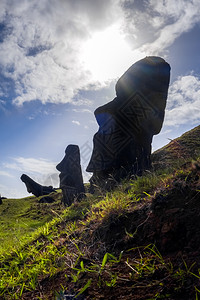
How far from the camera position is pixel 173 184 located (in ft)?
10.1

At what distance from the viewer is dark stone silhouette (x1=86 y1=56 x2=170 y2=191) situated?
12.1m

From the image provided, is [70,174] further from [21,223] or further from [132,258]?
[132,258]

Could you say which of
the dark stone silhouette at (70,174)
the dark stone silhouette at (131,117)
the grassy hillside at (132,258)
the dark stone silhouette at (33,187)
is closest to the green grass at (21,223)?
the grassy hillside at (132,258)

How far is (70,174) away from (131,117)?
11437 millimetres

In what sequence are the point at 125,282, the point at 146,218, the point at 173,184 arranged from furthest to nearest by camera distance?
the point at 173,184
the point at 146,218
the point at 125,282

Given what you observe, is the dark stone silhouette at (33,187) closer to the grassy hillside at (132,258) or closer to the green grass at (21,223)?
the green grass at (21,223)

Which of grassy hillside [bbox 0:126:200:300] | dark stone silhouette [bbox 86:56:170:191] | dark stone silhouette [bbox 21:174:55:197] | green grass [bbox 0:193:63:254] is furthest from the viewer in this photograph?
dark stone silhouette [bbox 21:174:55:197]

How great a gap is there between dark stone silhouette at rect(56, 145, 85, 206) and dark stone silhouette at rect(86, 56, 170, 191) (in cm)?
889

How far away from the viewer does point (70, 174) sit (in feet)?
70.8

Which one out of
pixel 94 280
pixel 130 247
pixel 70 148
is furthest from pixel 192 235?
pixel 70 148

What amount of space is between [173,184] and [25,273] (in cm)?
244

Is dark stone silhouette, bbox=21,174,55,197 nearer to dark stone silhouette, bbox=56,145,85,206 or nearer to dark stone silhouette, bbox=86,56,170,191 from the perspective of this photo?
dark stone silhouette, bbox=56,145,85,206

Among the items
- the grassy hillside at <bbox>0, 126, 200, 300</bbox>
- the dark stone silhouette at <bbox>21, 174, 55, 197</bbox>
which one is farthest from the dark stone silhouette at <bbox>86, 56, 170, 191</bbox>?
the dark stone silhouette at <bbox>21, 174, 55, 197</bbox>

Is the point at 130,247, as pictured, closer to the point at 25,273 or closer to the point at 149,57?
the point at 25,273
